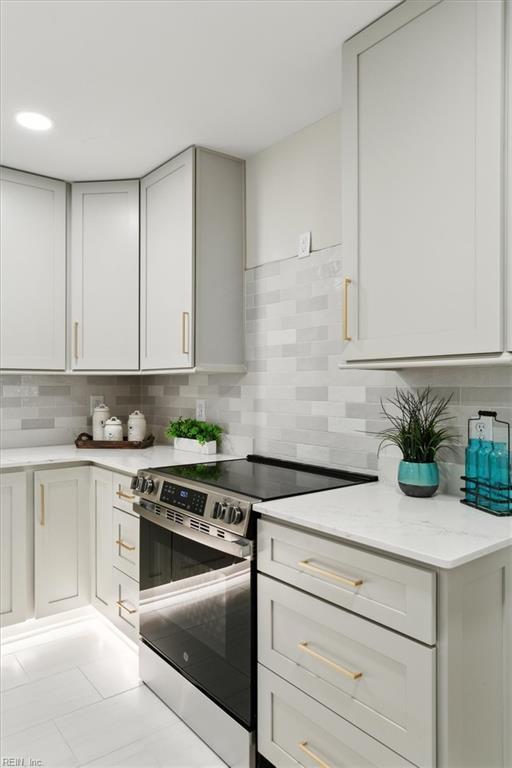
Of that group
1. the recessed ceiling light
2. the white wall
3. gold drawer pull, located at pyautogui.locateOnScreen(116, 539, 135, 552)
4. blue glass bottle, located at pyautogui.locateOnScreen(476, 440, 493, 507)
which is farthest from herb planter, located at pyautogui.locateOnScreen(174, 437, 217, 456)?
the recessed ceiling light

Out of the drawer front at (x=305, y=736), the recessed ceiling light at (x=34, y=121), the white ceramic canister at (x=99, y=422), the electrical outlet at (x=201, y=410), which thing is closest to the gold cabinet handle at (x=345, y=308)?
the drawer front at (x=305, y=736)

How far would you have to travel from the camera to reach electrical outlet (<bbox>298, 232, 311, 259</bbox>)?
2.36 metres

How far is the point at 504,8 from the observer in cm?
135

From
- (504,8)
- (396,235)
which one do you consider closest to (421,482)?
(396,235)

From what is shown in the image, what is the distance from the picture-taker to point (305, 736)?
1.51 m

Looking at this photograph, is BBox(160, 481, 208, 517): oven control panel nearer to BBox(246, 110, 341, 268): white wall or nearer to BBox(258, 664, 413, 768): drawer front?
BBox(258, 664, 413, 768): drawer front

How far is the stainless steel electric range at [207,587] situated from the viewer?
170 cm

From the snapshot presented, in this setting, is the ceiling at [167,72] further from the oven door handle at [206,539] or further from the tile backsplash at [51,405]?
the oven door handle at [206,539]

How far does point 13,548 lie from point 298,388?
5.40 ft

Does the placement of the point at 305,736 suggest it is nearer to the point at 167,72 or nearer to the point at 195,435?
the point at 195,435

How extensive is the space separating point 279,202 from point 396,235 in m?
1.04

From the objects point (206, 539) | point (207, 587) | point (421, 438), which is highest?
point (421, 438)

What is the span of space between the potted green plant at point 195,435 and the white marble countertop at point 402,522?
1.12 metres

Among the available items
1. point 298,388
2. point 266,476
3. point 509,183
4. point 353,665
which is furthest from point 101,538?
point 509,183
